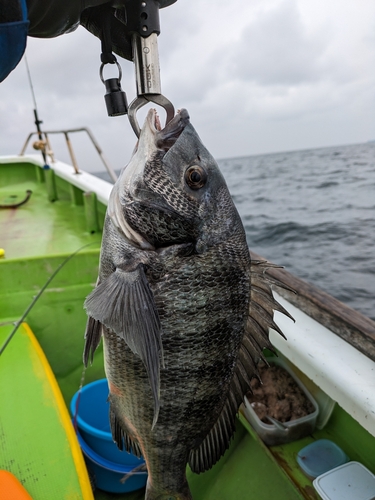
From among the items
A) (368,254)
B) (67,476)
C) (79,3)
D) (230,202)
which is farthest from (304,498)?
(368,254)

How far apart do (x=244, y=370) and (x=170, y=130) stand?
943 millimetres

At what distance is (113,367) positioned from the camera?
4.43 feet

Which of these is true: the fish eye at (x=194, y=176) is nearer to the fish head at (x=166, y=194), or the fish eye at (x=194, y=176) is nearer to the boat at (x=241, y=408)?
the fish head at (x=166, y=194)

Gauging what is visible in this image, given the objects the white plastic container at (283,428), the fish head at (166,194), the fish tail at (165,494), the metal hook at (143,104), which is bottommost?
the white plastic container at (283,428)

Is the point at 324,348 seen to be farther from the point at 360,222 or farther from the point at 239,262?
the point at 360,222

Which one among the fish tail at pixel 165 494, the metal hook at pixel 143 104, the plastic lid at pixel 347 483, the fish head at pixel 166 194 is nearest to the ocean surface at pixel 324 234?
the plastic lid at pixel 347 483

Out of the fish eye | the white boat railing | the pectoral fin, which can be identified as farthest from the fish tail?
the white boat railing

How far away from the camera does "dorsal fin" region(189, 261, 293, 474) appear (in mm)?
1377

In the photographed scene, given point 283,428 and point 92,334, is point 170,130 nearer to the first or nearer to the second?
point 92,334

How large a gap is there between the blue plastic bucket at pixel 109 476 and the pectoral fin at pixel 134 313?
137cm

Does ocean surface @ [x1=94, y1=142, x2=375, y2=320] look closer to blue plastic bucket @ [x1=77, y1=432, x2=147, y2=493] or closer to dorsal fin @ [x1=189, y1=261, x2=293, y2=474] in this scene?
blue plastic bucket @ [x1=77, y1=432, x2=147, y2=493]

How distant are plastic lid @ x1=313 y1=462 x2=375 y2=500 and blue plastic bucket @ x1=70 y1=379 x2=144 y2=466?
109 centimetres

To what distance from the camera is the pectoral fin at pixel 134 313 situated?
1.04 m

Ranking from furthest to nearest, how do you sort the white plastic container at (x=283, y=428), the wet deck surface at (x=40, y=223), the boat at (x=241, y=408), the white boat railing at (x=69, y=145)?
the white boat railing at (x=69, y=145), the wet deck surface at (x=40, y=223), the white plastic container at (x=283, y=428), the boat at (x=241, y=408)
